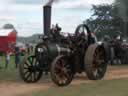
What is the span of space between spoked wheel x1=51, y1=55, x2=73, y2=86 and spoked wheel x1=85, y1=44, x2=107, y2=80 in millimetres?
818

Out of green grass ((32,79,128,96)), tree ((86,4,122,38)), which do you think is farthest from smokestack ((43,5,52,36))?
tree ((86,4,122,38))

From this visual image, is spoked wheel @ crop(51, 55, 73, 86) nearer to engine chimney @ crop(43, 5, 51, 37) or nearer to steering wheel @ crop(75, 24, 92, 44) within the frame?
steering wheel @ crop(75, 24, 92, 44)

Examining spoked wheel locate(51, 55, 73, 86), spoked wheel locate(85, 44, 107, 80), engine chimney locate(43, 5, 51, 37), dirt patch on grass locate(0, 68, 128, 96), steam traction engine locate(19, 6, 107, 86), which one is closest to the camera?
dirt patch on grass locate(0, 68, 128, 96)

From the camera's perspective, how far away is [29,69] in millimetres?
16594

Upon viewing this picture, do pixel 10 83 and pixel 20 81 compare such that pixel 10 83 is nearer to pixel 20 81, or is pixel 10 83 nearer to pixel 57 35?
pixel 20 81

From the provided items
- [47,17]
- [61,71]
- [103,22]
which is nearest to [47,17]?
[47,17]

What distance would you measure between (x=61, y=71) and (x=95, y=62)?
182 centimetres

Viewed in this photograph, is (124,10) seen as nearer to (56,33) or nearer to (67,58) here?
(56,33)

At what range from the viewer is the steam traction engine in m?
15.5

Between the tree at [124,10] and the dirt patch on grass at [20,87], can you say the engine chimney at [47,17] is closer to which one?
the dirt patch on grass at [20,87]

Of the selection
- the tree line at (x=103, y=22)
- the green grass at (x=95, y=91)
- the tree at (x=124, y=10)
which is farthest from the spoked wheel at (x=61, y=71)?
the tree line at (x=103, y=22)

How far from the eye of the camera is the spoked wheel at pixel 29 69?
53.6 feet

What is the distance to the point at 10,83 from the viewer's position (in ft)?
53.4

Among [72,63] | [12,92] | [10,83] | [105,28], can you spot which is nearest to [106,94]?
[12,92]
